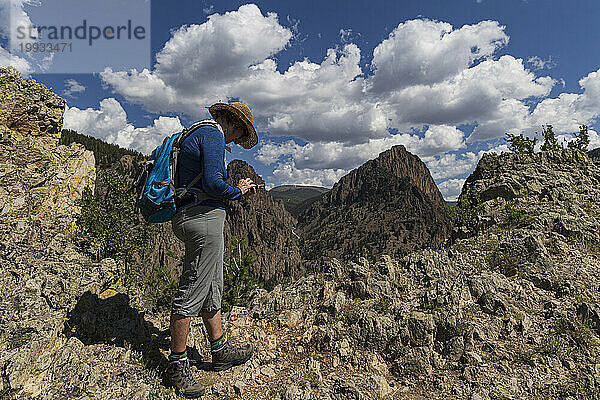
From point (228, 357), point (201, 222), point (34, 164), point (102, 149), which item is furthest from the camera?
point (102, 149)

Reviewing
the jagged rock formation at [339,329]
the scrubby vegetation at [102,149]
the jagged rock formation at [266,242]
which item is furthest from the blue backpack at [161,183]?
the jagged rock formation at [266,242]

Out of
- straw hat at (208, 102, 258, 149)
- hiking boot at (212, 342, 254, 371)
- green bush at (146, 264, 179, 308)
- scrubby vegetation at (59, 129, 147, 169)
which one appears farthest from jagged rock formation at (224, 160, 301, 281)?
straw hat at (208, 102, 258, 149)

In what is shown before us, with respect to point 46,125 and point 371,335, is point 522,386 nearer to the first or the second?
point 371,335

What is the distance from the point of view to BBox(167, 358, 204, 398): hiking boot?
389cm

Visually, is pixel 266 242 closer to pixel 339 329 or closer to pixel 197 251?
pixel 339 329

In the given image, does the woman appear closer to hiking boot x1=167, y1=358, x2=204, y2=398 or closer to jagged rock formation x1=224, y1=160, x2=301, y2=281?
hiking boot x1=167, y1=358, x2=204, y2=398

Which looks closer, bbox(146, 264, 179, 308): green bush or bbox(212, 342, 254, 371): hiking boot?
bbox(212, 342, 254, 371): hiking boot

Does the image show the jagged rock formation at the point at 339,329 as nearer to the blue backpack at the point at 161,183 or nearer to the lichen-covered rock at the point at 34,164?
the lichen-covered rock at the point at 34,164

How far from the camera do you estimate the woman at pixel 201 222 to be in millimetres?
3742

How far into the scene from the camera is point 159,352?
15.3 feet

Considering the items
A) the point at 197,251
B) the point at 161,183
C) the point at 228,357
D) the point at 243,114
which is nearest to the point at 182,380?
the point at 228,357

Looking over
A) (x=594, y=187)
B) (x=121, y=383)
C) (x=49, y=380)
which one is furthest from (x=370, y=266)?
(x=594, y=187)

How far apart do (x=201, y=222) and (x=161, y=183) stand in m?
0.62

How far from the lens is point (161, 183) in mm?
3652
